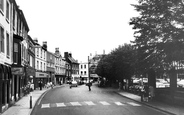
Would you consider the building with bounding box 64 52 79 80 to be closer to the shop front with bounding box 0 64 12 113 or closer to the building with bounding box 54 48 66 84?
the building with bounding box 54 48 66 84

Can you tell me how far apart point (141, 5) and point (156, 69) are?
5756 millimetres

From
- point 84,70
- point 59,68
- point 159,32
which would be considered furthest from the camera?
point 84,70

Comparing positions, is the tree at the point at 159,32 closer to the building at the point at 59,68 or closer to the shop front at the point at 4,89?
the shop front at the point at 4,89

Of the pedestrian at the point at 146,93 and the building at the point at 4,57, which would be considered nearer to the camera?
the building at the point at 4,57

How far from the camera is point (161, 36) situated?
21.7m

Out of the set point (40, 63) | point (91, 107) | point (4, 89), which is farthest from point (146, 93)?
point (40, 63)

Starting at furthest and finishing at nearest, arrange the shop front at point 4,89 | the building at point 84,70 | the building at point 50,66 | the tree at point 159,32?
the building at point 84,70
the building at point 50,66
the tree at point 159,32
the shop front at point 4,89

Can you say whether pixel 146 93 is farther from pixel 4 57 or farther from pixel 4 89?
pixel 4 57

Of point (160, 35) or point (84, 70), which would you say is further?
point (84, 70)

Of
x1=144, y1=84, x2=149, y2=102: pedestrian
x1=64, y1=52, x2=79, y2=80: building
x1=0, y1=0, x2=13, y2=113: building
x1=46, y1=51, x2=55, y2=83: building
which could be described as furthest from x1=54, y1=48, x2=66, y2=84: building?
x1=0, y1=0, x2=13, y2=113: building

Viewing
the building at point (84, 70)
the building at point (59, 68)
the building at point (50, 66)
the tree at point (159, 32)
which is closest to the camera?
the tree at point (159, 32)

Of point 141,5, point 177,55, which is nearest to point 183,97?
point 177,55

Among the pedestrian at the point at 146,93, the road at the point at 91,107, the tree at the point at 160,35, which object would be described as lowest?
the road at the point at 91,107

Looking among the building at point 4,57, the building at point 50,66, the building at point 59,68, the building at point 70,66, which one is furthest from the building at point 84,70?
the building at point 4,57
